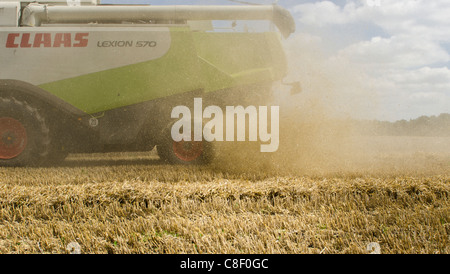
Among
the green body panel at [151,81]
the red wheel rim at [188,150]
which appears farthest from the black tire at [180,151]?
the green body panel at [151,81]

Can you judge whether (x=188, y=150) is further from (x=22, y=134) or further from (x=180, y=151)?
(x=22, y=134)

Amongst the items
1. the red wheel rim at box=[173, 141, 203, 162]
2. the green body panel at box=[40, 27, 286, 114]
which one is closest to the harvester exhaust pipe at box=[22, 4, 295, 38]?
the green body panel at box=[40, 27, 286, 114]

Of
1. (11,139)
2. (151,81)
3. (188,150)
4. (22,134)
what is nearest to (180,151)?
(188,150)

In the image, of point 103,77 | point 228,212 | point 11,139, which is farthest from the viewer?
point 11,139

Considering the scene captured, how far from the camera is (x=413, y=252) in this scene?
2.18 metres

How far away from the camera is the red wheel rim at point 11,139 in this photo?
5.84 metres

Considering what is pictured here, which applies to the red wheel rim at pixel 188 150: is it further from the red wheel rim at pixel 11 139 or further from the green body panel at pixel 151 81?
the red wheel rim at pixel 11 139

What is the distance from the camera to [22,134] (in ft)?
19.2

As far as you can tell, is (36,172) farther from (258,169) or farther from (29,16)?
(258,169)

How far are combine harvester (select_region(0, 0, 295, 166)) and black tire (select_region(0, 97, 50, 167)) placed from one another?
15 mm

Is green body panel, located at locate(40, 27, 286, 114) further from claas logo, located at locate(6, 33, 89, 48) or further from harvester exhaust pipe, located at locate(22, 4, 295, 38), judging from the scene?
claas logo, located at locate(6, 33, 89, 48)

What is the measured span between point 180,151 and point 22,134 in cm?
246

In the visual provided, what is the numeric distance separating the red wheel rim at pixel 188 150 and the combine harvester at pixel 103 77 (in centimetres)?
2
